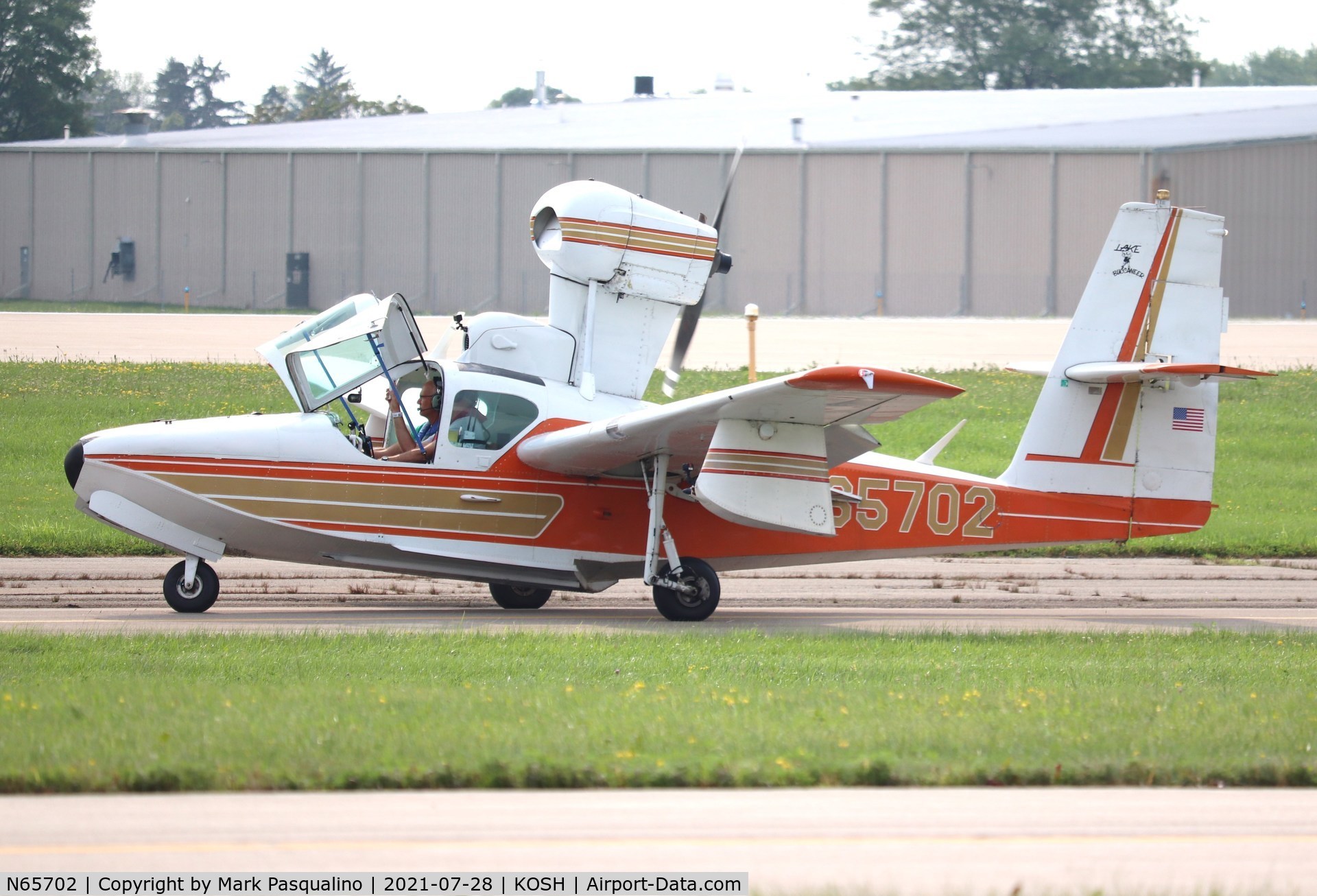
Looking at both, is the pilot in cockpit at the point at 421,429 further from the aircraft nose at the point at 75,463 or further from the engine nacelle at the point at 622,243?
the aircraft nose at the point at 75,463

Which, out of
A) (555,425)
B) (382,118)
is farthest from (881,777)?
(382,118)

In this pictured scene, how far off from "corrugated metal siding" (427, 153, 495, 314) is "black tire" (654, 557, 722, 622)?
39229 mm

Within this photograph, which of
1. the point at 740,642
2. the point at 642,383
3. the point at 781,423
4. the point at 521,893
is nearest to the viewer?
the point at 521,893

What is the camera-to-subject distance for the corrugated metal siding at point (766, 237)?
5088 cm

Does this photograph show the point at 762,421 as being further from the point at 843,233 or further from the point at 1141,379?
the point at 843,233

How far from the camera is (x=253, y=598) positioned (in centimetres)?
1377

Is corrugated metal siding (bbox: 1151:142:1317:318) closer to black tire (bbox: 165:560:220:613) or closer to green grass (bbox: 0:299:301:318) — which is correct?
green grass (bbox: 0:299:301:318)

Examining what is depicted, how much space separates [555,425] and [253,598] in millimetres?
3430

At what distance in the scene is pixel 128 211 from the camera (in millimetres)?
53812

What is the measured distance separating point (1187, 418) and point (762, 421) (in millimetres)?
4387

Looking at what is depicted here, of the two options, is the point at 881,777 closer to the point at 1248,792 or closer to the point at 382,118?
the point at 1248,792

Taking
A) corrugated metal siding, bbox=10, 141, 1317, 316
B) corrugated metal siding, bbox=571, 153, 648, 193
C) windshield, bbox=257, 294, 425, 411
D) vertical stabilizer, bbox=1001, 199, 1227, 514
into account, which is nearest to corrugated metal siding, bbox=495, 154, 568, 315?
corrugated metal siding, bbox=10, 141, 1317, 316

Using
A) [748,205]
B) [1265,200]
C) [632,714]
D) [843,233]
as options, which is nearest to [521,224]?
[748,205]

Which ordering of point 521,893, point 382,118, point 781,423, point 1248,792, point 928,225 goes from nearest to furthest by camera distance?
point 521,893, point 1248,792, point 781,423, point 928,225, point 382,118
